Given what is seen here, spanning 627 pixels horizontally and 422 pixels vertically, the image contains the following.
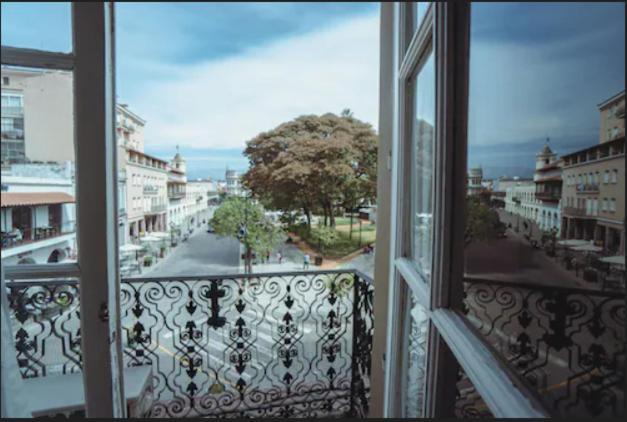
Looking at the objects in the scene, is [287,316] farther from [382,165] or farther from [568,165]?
[568,165]

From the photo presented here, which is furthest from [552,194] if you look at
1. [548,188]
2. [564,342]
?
[564,342]

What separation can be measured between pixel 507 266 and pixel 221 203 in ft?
9.40

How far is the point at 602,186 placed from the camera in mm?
492

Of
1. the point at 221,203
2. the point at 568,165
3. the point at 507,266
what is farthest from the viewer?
the point at 221,203

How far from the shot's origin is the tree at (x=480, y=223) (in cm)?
88

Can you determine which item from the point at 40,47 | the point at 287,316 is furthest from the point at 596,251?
the point at 287,316

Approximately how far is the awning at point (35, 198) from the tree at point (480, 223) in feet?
3.65

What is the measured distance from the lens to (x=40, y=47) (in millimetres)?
977

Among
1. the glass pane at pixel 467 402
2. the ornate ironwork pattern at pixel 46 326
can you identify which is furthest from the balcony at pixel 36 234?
the glass pane at pixel 467 402

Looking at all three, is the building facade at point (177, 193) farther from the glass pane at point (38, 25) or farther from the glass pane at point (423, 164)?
the glass pane at point (423, 164)

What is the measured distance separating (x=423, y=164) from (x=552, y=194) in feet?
2.47

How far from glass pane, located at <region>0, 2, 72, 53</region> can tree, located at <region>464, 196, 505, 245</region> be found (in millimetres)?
1178

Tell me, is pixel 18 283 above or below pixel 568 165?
below

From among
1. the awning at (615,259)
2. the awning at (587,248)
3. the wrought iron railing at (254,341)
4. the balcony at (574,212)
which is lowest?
the wrought iron railing at (254,341)
